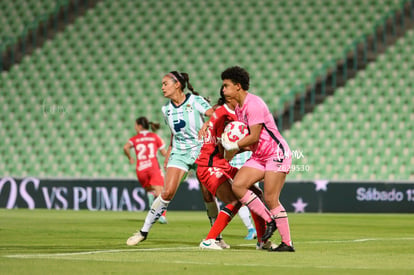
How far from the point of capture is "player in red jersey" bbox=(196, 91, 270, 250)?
9219mm

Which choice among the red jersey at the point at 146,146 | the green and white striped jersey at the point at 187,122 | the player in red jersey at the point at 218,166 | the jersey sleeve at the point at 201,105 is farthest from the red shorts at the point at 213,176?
the red jersey at the point at 146,146

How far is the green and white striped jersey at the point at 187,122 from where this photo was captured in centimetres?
1016

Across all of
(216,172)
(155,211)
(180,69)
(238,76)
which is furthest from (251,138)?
(180,69)

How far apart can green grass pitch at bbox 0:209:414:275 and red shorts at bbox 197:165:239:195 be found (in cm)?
73

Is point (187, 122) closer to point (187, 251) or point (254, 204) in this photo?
point (254, 204)

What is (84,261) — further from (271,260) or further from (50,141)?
(50,141)

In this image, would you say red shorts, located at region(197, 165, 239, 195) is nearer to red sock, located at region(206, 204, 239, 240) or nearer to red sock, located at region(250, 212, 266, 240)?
red sock, located at region(206, 204, 239, 240)

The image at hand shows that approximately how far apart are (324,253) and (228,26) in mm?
17225

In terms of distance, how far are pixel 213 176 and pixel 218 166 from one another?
0.43 feet

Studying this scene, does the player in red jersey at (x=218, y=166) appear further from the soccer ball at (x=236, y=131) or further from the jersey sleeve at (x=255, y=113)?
the jersey sleeve at (x=255, y=113)

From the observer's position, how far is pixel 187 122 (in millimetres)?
10172

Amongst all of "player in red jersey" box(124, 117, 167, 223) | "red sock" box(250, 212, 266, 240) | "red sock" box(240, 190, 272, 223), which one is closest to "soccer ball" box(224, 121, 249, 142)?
"red sock" box(240, 190, 272, 223)

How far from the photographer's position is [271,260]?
7.77 m

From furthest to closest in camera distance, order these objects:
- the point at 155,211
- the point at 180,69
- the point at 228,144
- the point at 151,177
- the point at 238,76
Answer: the point at 180,69 → the point at 151,177 → the point at 155,211 → the point at 238,76 → the point at 228,144
